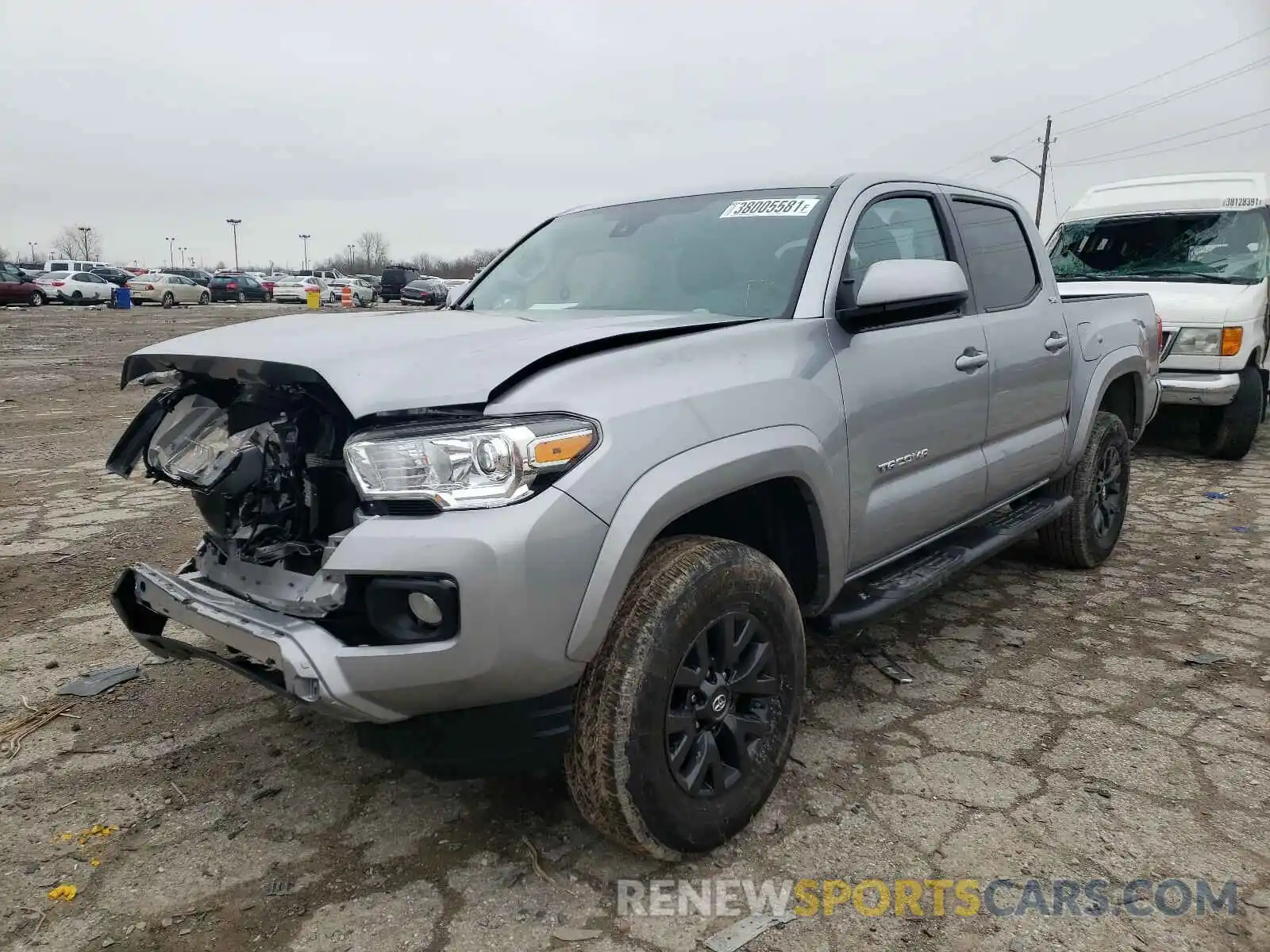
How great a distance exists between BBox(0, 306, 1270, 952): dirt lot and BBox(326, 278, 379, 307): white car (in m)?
37.8

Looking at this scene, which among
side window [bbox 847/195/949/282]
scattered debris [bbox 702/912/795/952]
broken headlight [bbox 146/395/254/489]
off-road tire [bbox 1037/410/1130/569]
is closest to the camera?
scattered debris [bbox 702/912/795/952]

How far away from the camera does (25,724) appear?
309 centimetres

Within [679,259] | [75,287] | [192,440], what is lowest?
[192,440]

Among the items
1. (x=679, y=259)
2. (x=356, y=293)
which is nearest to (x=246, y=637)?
(x=679, y=259)

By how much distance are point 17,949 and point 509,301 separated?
2496 mm

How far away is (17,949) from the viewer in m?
2.07

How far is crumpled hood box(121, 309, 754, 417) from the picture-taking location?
2072 millimetres

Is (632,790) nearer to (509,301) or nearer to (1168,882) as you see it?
(1168,882)

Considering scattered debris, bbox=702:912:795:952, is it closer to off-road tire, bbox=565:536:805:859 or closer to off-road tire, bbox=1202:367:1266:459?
off-road tire, bbox=565:536:805:859

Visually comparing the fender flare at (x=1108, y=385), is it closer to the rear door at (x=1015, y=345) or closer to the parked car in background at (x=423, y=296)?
the rear door at (x=1015, y=345)

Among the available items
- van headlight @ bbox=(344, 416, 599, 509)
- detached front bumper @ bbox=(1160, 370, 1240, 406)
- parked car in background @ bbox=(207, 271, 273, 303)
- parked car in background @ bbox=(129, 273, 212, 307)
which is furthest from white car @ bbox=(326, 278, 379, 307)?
van headlight @ bbox=(344, 416, 599, 509)

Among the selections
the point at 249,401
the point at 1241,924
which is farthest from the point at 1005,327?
the point at 249,401

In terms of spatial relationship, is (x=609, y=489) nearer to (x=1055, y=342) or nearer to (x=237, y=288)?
(x=1055, y=342)

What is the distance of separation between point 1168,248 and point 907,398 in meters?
6.54
